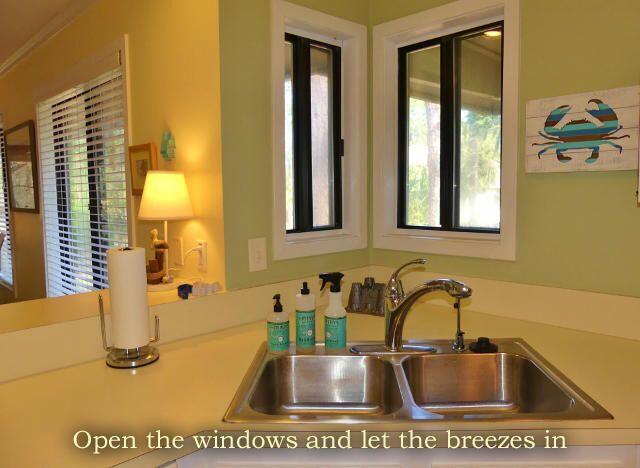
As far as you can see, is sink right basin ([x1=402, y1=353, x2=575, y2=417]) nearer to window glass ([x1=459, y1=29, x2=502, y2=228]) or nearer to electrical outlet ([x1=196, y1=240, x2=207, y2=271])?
window glass ([x1=459, y1=29, x2=502, y2=228])

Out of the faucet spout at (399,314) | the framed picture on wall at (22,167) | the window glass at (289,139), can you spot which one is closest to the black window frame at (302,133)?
the window glass at (289,139)

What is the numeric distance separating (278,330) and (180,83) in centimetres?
107

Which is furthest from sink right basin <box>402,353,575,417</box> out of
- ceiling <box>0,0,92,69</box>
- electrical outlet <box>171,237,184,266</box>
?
ceiling <box>0,0,92,69</box>

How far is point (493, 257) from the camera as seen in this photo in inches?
70.9

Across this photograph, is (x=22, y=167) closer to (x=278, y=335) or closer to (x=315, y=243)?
(x=315, y=243)

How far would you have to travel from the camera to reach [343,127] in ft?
7.14

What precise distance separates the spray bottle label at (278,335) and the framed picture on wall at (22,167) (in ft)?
9.45

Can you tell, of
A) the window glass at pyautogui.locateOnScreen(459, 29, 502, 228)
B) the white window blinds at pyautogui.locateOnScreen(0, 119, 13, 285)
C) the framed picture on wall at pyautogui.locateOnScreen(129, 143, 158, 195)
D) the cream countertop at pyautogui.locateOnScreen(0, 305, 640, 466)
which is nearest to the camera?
the cream countertop at pyautogui.locateOnScreen(0, 305, 640, 466)

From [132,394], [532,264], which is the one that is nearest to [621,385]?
[532,264]

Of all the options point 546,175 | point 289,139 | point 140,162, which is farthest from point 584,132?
point 140,162

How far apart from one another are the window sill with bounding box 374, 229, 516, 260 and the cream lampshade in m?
0.88

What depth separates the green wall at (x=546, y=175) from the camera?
59.2 inches

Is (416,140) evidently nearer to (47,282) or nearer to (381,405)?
(381,405)

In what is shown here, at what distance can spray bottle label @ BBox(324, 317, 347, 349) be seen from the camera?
4.81 feet
